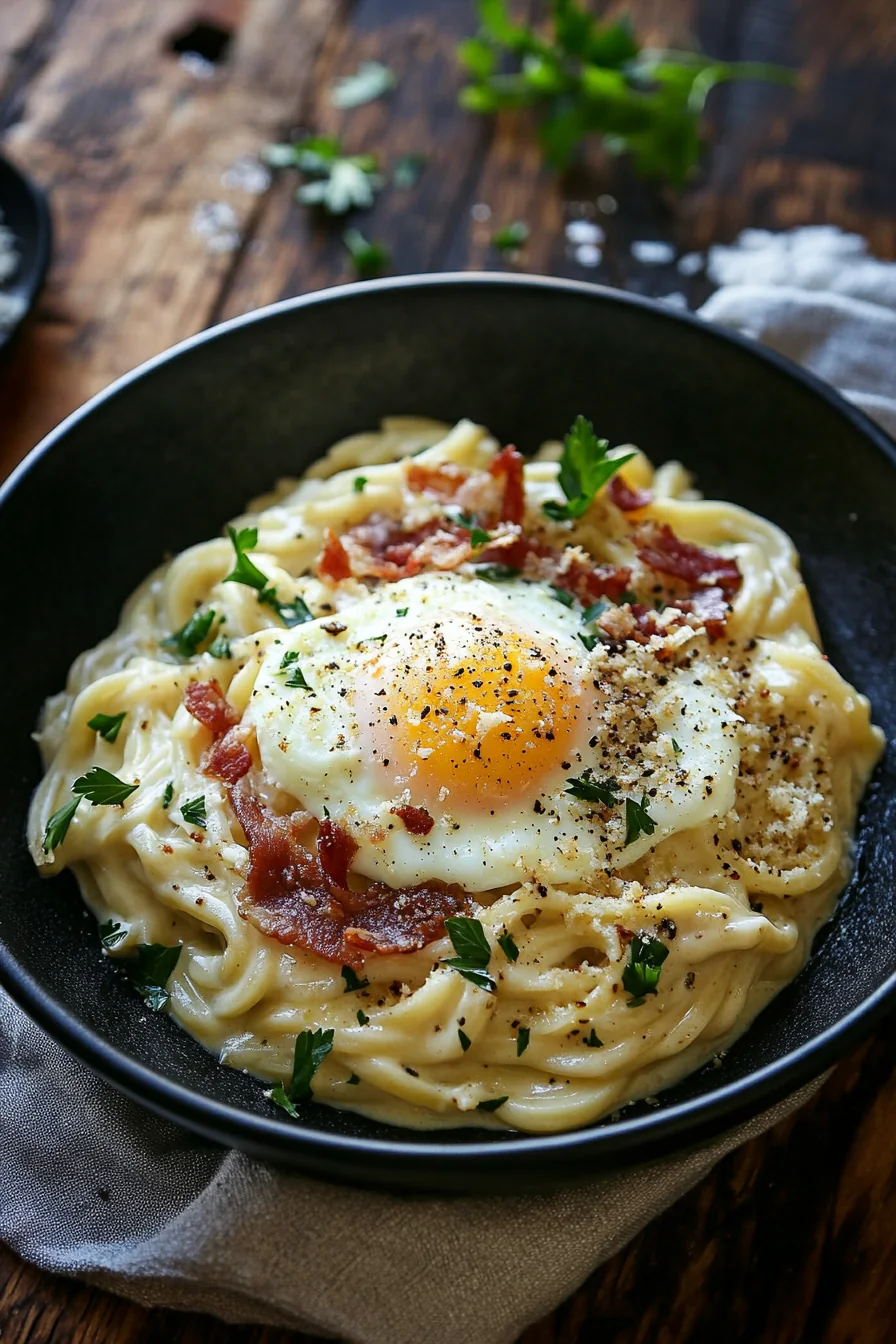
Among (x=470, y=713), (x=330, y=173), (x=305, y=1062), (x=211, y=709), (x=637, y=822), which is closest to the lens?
(x=305, y=1062)

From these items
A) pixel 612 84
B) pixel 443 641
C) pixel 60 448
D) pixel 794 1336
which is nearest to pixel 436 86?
pixel 612 84

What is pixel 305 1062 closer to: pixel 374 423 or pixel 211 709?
pixel 211 709

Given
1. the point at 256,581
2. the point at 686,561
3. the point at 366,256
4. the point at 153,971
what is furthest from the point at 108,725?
the point at 366,256

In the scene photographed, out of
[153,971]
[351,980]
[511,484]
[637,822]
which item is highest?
[511,484]

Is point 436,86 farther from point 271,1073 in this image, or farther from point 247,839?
point 271,1073

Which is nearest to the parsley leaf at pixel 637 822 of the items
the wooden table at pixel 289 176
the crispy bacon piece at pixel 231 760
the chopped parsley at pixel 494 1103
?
the chopped parsley at pixel 494 1103

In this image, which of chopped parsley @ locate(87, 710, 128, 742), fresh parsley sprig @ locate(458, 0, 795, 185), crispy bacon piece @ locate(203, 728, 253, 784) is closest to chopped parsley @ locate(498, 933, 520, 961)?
crispy bacon piece @ locate(203, 728, 253, 784)
